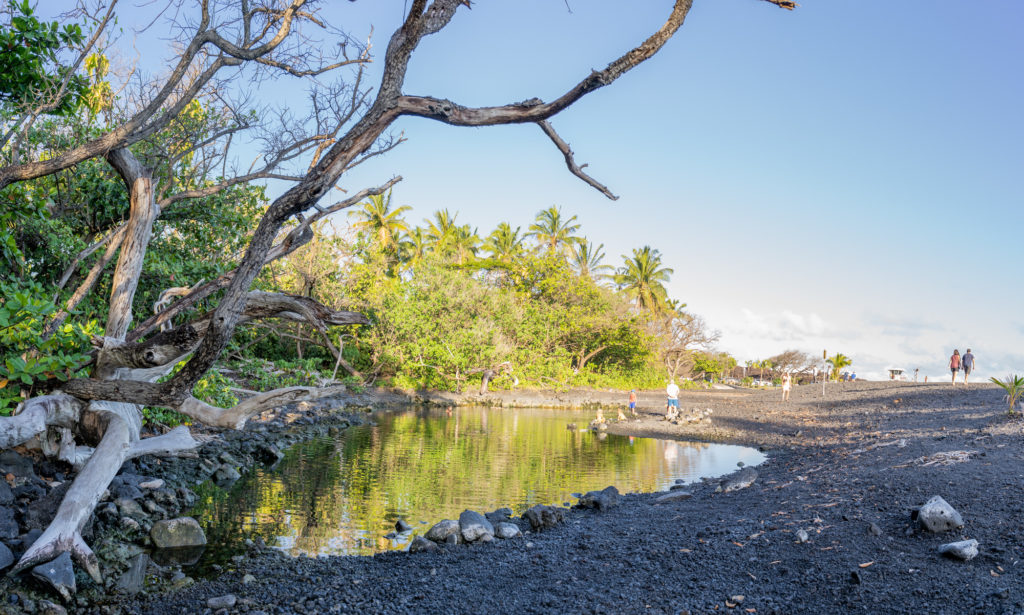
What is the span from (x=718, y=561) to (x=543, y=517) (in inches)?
123

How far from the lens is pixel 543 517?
910cm

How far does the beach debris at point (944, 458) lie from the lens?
953 centimetres

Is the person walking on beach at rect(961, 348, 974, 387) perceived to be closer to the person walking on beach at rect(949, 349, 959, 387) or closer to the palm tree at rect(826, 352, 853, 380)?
the person walking on beach at rect(949, 349, 959, 387)

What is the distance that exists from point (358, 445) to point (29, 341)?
10.5 meters

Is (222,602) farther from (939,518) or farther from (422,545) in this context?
(939,518)

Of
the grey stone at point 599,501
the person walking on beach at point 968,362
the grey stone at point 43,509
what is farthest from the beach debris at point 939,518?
the person walking on beach at point 968,362

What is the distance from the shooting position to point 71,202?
12.0m

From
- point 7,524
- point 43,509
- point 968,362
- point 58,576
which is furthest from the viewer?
point 968,362

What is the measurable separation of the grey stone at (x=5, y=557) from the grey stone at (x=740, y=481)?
1038 cm

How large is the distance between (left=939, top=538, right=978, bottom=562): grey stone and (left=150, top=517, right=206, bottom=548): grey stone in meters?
8.86

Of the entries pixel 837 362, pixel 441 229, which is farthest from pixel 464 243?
pixel 837 362

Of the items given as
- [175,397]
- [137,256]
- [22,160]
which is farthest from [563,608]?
[22,160]

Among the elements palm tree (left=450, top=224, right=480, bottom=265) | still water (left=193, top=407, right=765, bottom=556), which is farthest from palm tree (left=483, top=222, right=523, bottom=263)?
still water (left=193, top=407, right=765, bottom=556)

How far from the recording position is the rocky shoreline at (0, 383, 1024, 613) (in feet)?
17.9
